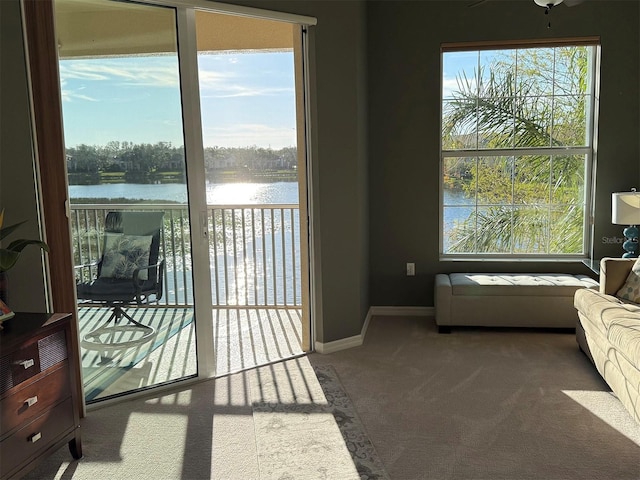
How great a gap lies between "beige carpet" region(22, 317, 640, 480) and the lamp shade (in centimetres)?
107

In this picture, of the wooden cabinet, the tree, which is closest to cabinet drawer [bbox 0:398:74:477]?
the wooden cabinet

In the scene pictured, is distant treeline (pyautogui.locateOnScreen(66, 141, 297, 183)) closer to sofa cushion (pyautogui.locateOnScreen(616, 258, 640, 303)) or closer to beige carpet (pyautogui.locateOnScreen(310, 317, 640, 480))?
beige carpet (pyautogui.locateOnScreen(310, 317, 640, 480))

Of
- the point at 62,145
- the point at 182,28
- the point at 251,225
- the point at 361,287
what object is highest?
the point at 182,28

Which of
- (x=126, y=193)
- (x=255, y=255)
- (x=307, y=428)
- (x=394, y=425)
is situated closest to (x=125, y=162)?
(x=126, y=193)

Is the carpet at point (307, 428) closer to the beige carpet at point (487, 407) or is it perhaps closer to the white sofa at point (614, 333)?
the beige carpet at point (487, 407)

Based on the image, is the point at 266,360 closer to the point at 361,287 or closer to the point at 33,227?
the point at 361,287

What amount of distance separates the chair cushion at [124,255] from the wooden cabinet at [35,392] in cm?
68

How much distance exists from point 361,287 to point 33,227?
239cm

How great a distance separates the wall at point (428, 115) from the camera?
4453mm

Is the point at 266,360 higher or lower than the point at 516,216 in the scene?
lower

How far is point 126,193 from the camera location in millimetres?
3229

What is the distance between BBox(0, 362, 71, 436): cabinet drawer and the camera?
2.16 metres

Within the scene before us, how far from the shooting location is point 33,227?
2814 mm

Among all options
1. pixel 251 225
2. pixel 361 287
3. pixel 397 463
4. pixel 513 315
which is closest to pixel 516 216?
pixel 513 315
